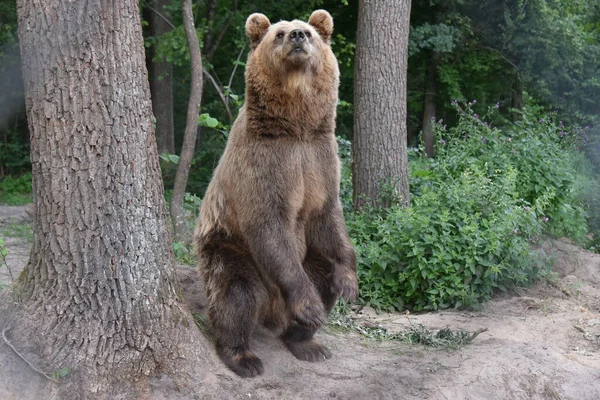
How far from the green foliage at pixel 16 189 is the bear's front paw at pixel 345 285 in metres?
10.8

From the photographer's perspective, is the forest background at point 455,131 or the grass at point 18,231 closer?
the forest background at point 455,131

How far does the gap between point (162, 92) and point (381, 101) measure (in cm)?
715

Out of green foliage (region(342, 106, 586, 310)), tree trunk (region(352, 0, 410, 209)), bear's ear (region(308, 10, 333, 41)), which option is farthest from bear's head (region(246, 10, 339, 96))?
tree trunk (region(352, 0, 410, 209))

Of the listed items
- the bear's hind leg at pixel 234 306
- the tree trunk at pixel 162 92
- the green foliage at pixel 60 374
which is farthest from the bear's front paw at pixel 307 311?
the tree trunk at pixel 162 92

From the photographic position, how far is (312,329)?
4.90 metres

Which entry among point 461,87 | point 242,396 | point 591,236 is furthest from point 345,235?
point 461,87

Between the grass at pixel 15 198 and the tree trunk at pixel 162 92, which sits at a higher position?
the tree trunk at pixel 162 92

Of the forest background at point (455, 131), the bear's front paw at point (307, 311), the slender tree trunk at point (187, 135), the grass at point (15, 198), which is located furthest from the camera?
the grass at point (15, 198)

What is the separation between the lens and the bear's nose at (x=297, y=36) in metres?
4.53

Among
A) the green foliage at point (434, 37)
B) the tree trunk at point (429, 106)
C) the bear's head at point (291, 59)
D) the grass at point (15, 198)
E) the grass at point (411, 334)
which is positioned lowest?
the grass at point (15, 198)

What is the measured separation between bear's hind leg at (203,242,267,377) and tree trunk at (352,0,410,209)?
10.6 feet

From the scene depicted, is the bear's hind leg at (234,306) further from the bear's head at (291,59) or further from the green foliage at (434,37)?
the green foliage at (434,37)

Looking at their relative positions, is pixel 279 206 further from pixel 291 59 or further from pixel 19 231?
pixel 19 231

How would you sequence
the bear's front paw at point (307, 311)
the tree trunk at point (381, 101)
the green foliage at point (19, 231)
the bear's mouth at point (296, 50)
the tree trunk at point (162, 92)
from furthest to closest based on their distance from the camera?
the tree trunk at point (162, 92), the green foliage at point (19, 231), the tree trunk at point (381, 101), the bear's front paw at point (307, 311), the bear's mouth at point (296, 50)
